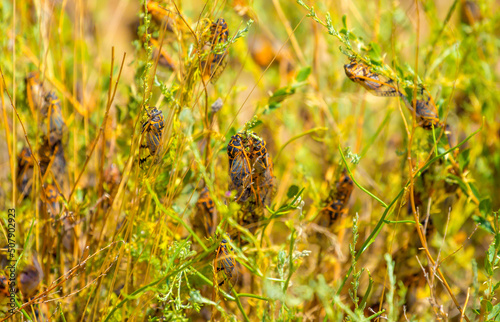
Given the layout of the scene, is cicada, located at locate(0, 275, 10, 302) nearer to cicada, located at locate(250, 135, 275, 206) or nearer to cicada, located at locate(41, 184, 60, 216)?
cicada, located at locate(41, 184, 60, 216)

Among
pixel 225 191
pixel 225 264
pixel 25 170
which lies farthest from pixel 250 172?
pixel 25 170

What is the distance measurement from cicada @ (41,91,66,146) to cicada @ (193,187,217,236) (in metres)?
0.37

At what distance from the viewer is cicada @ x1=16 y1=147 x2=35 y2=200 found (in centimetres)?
102

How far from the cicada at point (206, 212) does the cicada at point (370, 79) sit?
1.26 ft

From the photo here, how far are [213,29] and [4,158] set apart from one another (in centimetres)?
115

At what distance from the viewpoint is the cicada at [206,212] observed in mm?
925

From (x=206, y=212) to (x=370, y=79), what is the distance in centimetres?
44

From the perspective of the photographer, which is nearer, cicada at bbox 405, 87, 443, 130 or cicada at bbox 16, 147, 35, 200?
cicada at bbox 405, 87, 443, 130

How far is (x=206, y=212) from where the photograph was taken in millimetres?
937

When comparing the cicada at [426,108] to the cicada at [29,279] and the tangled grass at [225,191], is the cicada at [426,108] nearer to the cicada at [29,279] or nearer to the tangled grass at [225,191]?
the tangled grass at [225,191]

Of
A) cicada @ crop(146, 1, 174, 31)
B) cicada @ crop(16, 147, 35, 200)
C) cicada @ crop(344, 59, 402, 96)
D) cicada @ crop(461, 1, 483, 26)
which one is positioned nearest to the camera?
cicada @ crop(344, 59, 402, 96)

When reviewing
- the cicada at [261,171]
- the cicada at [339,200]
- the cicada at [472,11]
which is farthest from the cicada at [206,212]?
the cicada at [472,11]

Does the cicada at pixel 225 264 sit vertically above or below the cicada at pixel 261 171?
below

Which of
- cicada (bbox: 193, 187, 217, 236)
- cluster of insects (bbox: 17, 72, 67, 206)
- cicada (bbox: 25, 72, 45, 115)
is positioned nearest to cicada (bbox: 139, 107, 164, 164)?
cicada (bbox: 193, 187, 217, 236)
